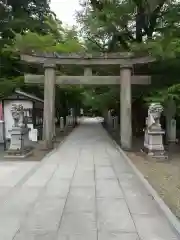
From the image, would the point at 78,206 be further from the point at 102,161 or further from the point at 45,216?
the point at 102,161

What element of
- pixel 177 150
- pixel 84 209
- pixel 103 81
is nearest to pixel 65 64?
pixel 103 81

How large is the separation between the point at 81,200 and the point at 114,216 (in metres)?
1.28

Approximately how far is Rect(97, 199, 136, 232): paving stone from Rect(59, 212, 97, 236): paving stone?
143 millimetres

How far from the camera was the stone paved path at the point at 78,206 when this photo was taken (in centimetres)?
511

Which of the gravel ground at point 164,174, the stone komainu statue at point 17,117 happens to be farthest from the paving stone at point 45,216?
the stone komainu statue at point 17,117

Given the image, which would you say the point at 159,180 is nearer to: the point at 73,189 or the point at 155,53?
the point at 73,189

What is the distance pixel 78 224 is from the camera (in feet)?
18.0

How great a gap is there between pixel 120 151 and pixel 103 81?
3.92 m

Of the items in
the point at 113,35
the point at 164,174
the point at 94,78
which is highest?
the point at 113,35

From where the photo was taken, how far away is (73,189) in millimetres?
8086

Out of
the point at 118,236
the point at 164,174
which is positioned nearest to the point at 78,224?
the point at 118,236

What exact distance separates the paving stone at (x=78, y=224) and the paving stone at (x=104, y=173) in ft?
12.5

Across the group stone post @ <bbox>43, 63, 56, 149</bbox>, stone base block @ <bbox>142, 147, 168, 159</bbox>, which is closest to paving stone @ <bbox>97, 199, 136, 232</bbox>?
stone base block @ <bbox>142, 147, 168, 159</bbox>

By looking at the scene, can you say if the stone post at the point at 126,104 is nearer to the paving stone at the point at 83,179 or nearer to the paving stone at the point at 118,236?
the paving stone at the point at 83,179
